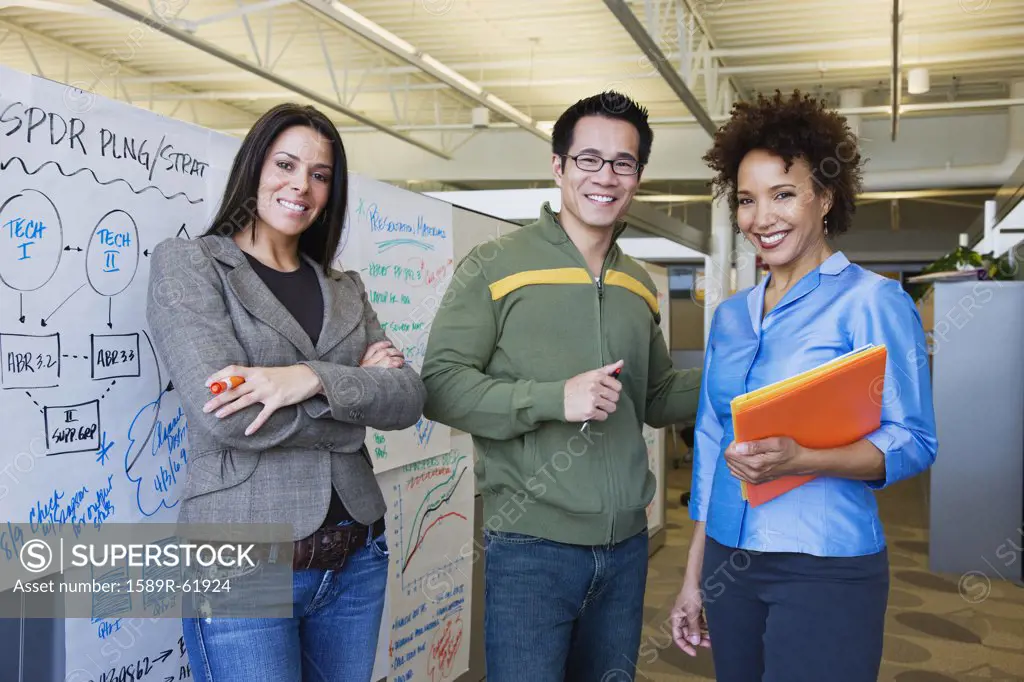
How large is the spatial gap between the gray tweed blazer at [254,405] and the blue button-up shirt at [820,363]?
69cm

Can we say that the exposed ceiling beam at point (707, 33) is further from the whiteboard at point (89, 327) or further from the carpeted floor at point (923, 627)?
the whiteboard at point (89, 327)

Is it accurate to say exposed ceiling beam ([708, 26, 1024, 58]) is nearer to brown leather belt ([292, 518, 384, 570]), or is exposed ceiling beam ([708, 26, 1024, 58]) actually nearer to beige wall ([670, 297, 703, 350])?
beige wall ([670, 297, 703, 350])

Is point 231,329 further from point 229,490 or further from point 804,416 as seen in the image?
point 804,416

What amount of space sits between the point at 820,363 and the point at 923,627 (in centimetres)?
370

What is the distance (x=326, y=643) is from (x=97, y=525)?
51 centimetres

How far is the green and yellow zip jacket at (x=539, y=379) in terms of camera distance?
1792mm

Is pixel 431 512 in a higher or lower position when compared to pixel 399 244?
lower

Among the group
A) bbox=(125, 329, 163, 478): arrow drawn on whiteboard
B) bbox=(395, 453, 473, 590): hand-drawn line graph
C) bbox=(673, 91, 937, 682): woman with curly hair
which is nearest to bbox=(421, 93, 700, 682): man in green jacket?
bbox=(673, 91, 937, 682): woman with curly hair

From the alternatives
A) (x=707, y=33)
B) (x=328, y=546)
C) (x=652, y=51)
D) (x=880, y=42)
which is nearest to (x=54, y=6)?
(x=652, y=51)

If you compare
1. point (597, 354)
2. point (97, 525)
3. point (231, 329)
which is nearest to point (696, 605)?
point (597, 354)

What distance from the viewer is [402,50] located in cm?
802

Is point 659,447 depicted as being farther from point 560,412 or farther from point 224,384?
point 224,384

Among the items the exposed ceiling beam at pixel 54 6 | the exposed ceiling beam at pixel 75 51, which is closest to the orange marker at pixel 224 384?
the exposed ceiling beam at pixel 54 6
